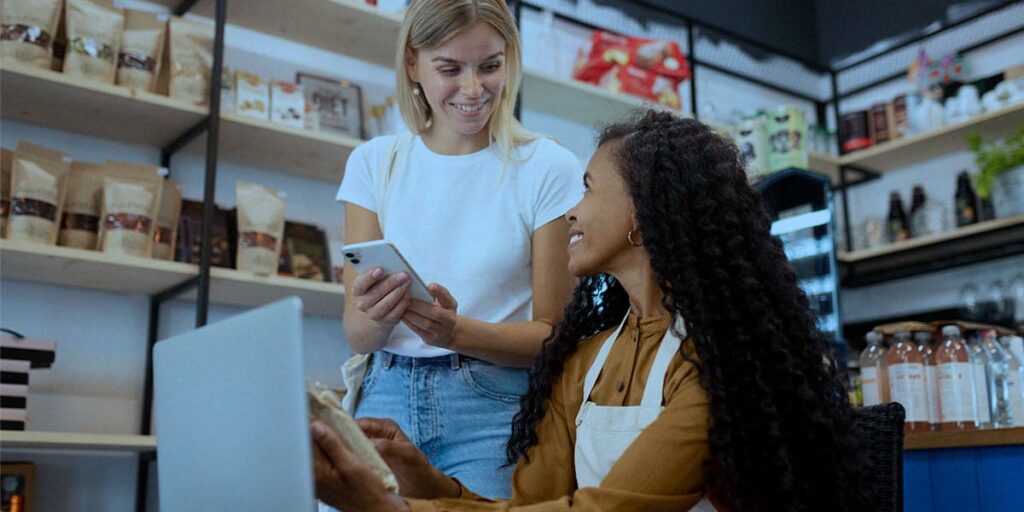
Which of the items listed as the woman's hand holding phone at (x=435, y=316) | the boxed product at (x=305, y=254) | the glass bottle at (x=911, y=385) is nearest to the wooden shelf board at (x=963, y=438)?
the glass bottle at (x=911, y=385)

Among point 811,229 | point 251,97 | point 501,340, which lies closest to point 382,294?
point 501,340

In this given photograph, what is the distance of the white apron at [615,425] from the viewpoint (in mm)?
1363

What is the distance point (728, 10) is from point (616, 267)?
3735 millimetres

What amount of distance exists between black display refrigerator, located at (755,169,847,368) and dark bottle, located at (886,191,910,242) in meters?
0.64

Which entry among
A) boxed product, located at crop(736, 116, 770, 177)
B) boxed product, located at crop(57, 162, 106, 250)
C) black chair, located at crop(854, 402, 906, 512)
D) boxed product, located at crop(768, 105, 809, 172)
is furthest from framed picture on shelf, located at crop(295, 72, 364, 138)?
black chair, located at crop(854, 402, 906, 512)

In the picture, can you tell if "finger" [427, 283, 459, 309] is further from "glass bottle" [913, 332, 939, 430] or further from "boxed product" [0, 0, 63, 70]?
"boxed product" [0, 0, 63, 70]

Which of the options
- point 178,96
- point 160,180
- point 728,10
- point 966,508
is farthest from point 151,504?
point 728,10

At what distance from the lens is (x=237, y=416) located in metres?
0.98

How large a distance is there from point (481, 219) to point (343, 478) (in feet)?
2.28

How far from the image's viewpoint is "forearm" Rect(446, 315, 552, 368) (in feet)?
4.96

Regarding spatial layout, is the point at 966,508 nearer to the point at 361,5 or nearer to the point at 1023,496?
the point at 1023,496

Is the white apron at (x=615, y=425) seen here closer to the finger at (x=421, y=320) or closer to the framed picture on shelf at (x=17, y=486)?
the finger at (x=421, y=320)

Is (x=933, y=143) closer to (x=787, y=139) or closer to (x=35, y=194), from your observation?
(x=787, y=139)

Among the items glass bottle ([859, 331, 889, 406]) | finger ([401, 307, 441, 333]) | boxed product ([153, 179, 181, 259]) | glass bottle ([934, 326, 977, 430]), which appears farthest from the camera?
boxed product ([153, 179, 181, 259])
